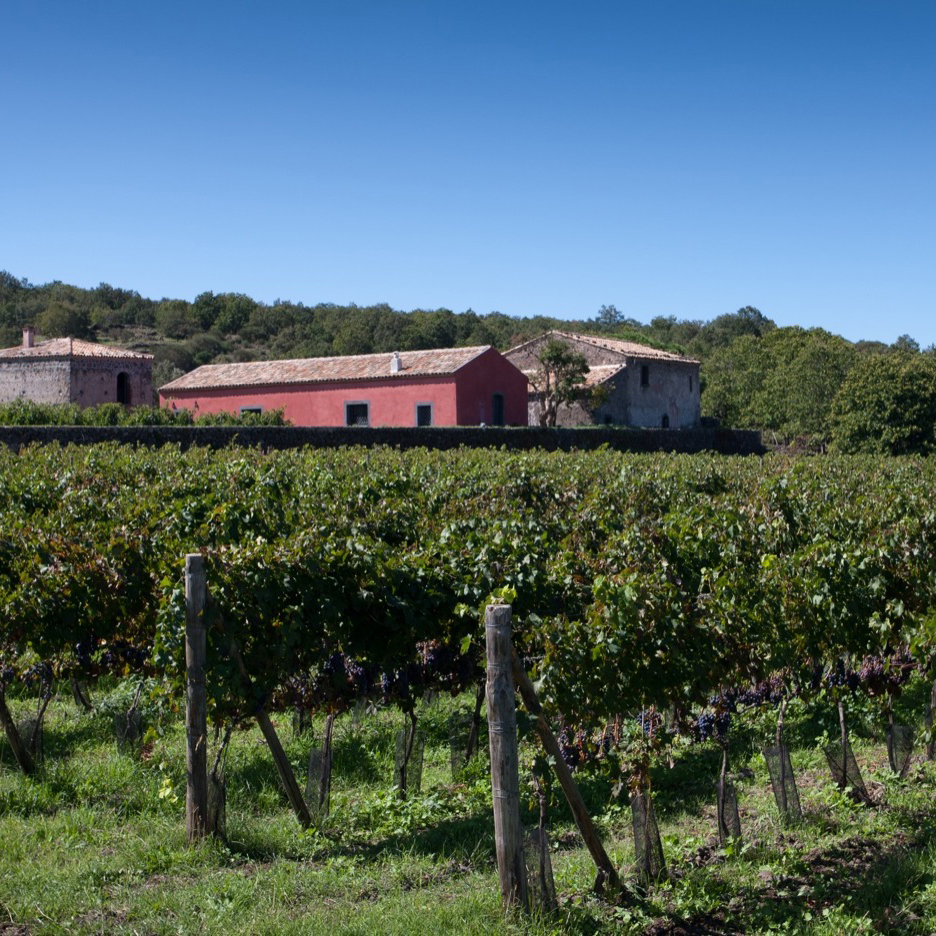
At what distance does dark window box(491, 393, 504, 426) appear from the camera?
3966 cm

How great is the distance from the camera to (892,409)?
A: 100ft

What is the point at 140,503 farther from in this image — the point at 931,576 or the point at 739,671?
the point at 931,576

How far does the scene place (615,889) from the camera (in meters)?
4.76

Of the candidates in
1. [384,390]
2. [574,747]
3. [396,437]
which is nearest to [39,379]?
[384,390]

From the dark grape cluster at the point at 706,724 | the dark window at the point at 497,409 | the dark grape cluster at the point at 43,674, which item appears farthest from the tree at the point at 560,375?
the dark grape cluster at the point at 706,724

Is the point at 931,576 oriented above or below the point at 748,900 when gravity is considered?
above

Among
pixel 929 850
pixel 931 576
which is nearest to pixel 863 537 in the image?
pixel 931 576

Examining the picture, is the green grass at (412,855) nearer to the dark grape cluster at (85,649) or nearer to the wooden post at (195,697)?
the wooden post at (195,697)

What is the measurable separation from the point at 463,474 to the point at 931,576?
720 centimetres

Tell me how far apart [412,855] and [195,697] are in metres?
1.41

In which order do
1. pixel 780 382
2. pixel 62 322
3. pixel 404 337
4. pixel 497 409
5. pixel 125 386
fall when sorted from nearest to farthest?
pixel 497 409 → pixel 125 386 → pixel 780 382 → pixel 62 322 → pixel 404 337

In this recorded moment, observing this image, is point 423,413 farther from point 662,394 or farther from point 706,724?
point 706,724

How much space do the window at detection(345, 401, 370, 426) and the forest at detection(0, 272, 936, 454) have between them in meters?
16.5

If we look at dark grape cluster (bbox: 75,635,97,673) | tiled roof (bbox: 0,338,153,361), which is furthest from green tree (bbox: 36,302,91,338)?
dark grape cluster (bbox: 75,635,97,673)
